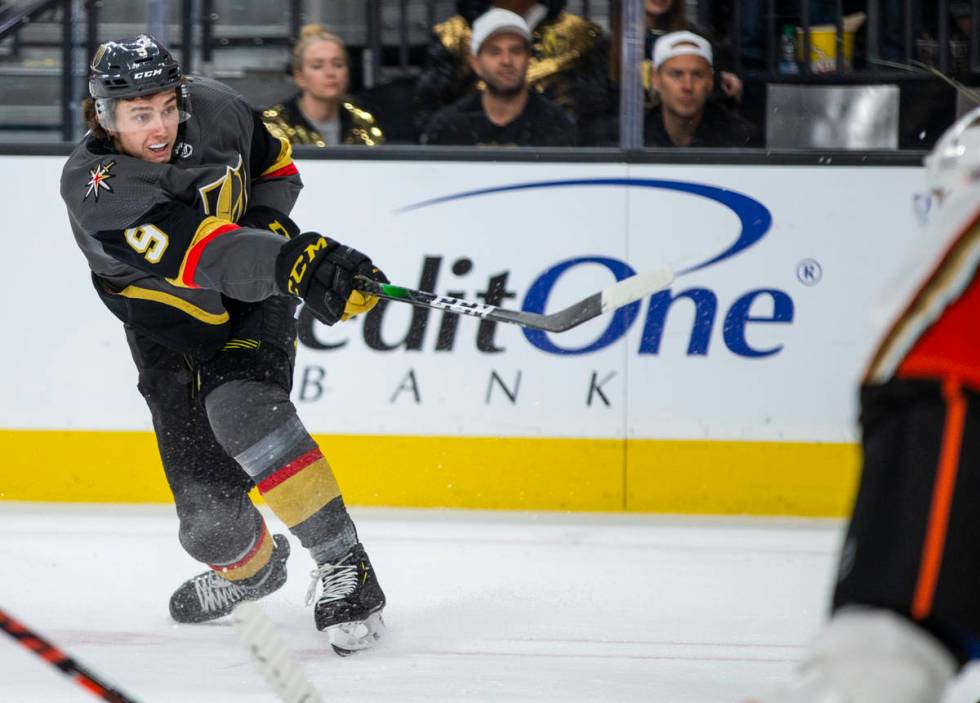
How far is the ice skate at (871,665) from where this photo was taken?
0.65m

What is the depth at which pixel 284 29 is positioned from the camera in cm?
343

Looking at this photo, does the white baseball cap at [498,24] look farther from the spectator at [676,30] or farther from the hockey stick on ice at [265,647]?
the hockey stick on ice at [265,647]

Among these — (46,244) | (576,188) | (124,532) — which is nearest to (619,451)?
(576,188)

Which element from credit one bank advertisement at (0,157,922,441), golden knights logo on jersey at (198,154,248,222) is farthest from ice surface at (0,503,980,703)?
golden knights logo on jersey at (198,154,248,222)

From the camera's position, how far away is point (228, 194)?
2.34m

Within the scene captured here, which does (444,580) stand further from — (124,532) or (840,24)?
(840,24)

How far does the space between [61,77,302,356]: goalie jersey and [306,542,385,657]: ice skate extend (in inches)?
16.6

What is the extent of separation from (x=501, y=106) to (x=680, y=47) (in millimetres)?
443

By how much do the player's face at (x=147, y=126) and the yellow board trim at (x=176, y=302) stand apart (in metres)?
0.23

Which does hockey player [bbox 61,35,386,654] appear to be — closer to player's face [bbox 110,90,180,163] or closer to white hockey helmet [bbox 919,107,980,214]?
player's face [bbox 110,90,180,163]

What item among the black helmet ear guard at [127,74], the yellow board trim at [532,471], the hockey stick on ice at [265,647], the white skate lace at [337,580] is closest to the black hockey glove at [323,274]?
the black helmet ear guard at [127,74]

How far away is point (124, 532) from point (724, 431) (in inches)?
54.9

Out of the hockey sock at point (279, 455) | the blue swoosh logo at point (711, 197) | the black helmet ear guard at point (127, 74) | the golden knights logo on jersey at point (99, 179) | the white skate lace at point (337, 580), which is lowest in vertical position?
the white skate lace at point (337, 580)

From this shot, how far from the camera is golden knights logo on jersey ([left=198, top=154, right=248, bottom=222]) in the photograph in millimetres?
2283
